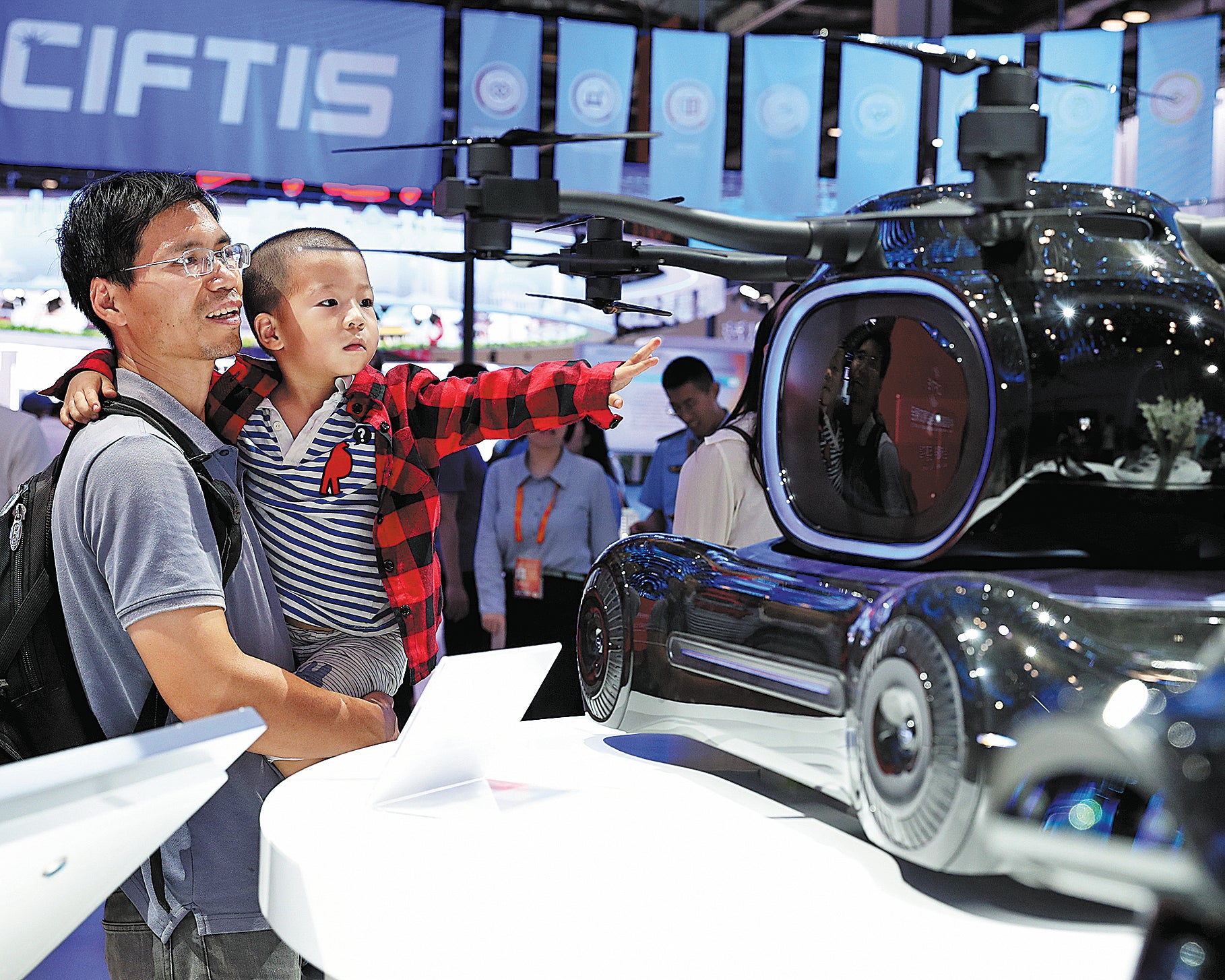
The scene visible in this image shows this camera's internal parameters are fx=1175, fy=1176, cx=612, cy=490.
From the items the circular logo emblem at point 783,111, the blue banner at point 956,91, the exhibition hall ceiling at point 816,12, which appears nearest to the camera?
the blue banner at point 956,91

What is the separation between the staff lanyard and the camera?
13.4 ft

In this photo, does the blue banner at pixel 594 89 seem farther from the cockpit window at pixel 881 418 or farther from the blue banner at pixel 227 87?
the cockpit window at pixel 881 418

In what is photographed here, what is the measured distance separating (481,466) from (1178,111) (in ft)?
11.7

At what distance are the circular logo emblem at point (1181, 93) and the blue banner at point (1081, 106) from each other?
0.71ft

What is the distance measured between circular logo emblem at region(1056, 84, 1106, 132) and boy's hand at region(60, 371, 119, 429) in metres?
5.00

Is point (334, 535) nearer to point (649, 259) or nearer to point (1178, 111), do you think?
point (649, 259)

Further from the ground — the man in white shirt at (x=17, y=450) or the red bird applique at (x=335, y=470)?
the red bird applique at (x=335, y=470)

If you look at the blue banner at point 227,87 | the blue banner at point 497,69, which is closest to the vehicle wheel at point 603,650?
the blue banner at point 227,87

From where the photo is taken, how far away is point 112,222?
1.44 m

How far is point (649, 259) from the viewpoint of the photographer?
1.44 metres

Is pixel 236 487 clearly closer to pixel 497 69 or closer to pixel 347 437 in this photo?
pixel 347 437

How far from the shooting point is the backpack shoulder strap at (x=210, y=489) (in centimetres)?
135

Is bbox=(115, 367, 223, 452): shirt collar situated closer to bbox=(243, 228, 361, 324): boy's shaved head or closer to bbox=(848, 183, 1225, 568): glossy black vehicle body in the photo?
bbox=(243, 228, 361, 324): boy's shaved head

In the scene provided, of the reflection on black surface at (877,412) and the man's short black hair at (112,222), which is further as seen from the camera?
the man's short black hair at (112,222)
